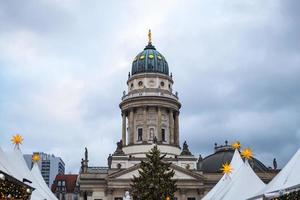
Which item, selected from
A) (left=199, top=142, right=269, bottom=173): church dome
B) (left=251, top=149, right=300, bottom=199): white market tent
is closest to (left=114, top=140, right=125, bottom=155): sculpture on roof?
(left=199, top=142, right=269, bottom=173): church dome

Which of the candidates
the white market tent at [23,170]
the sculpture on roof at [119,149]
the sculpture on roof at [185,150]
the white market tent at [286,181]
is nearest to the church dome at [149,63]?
the sculpture on roof at [119,149]

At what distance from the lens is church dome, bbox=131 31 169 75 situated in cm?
7950

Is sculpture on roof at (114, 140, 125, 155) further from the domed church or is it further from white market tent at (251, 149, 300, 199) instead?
white market tent at (251, 149, 300, 199)

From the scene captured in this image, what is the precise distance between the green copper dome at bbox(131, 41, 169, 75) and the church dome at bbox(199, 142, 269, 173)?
17511 mm

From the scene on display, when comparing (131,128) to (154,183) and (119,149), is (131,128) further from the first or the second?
(154,183)

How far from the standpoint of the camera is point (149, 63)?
7988 centimetres

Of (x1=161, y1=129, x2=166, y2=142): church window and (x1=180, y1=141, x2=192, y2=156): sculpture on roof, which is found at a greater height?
(x1=161, y1=129, x2=166, y2=142): church window

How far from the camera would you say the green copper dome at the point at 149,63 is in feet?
261

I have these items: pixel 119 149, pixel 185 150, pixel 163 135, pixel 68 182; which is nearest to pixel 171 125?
pixel 163 135

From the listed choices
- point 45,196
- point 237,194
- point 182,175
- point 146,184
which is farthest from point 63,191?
point 237,194

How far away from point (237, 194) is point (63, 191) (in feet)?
227

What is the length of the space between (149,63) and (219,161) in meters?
21.0

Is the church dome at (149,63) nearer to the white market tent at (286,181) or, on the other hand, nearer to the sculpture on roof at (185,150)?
the sculpture on roof at (185,150)

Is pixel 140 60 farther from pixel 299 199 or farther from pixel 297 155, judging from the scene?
pixel 299 199
